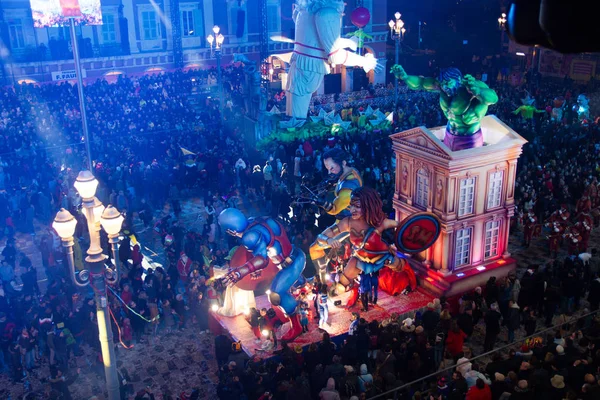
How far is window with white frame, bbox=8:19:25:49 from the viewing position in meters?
34.7

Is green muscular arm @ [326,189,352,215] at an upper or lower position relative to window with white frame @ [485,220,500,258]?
upper

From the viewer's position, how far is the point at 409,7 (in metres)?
47.0

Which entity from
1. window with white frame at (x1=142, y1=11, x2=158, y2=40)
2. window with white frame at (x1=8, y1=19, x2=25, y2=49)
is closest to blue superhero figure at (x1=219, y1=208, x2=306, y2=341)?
window with white frame at (x1=8, y1=19, x2=25, y2=49)

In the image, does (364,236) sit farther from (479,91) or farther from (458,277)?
(479,91)

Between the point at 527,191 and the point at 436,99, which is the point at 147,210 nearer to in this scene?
the point at 527,191

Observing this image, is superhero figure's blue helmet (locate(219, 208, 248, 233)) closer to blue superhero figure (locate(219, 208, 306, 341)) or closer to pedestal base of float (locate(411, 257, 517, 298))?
blue superhero figure (locate(219, 208, 306, 341))

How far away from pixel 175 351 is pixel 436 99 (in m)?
21.6

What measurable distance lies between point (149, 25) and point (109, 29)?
7.63 ft

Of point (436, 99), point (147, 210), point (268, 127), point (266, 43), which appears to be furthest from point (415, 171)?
point (266, 43)

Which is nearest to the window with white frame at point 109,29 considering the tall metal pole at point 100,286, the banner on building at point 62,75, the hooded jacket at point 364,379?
the banner on building at point 62,75

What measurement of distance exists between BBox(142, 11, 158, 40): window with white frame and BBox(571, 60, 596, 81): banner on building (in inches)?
952

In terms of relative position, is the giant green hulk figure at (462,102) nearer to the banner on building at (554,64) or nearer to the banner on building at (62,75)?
the banner on building at (62,75)

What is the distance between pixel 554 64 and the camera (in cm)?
3897

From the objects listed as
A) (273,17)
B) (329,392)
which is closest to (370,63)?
(329,392)
